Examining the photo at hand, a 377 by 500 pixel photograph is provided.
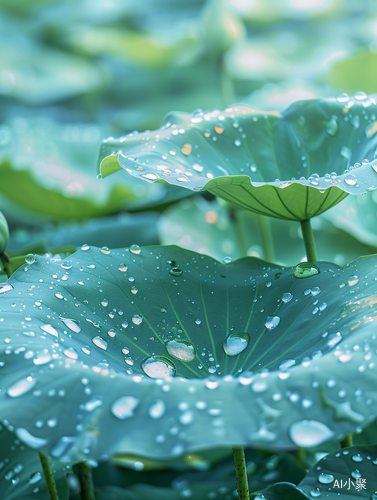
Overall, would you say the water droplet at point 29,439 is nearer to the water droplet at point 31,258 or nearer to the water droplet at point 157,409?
the water droplet at point 157,409

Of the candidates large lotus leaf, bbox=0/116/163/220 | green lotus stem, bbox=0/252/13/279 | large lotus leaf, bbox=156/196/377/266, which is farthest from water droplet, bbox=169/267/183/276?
large lotus leaf, bbox=0/116/163/220

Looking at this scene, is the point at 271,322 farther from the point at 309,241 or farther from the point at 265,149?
the point at 265,149

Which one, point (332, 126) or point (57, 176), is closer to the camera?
point (332, 126)

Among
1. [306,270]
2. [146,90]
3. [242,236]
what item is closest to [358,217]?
[242,236]

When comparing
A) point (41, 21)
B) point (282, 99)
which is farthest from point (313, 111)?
point (41, 21)

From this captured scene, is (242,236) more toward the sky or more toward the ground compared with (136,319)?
more toward the ground

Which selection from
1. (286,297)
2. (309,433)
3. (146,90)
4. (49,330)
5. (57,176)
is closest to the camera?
(309,433)

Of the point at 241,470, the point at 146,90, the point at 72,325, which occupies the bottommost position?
the point at 146,90

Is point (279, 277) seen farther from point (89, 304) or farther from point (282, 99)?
point (282, 99)
